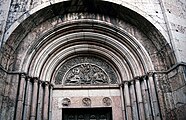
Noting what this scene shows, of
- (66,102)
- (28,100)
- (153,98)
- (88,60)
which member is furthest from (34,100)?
(153,98)

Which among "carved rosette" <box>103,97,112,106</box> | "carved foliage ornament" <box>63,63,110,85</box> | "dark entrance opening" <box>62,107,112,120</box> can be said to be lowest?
"dark entrance opening" <box>62,107,112,120</box>

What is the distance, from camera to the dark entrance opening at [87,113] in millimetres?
6767

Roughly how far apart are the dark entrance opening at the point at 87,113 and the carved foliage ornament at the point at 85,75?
877 mm

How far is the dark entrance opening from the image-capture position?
22.2 feet

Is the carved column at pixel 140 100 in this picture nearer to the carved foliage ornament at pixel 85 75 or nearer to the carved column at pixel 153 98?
the carved column at pixel 153 98

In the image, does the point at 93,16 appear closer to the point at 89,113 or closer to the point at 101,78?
the point at 101,78

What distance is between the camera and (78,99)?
6836 mm

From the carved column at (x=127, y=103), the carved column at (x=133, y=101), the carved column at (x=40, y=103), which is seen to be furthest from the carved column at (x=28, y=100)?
the carved column at (x=133, y=101)

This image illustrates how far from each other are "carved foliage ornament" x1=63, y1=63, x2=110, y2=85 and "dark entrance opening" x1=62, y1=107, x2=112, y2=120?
0.88 m

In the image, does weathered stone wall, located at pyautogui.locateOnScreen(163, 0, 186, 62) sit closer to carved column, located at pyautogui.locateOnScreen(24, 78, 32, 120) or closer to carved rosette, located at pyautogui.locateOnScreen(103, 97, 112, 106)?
carved rosette, located at pyautogui.locateOnScreen(103, 97, 112, 106)

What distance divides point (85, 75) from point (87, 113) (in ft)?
4.14

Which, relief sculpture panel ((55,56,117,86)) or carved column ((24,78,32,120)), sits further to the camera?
relief sculpture panel ((55,56,117,86))

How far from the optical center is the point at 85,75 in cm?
728

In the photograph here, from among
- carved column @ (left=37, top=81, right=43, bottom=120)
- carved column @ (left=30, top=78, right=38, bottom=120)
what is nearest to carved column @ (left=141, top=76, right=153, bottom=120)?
carved column @ (left=37, top=81, right=43, bottom=120)
